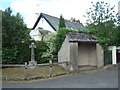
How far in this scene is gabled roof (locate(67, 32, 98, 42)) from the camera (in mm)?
23325

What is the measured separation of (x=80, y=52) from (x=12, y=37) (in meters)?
7.33

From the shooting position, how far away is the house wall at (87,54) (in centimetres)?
2686

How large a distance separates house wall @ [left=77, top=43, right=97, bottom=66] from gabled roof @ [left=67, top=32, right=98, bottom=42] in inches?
57.4

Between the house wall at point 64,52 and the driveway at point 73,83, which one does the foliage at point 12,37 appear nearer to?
the house wall at point 64,52

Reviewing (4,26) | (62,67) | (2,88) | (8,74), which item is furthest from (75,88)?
(4,26)

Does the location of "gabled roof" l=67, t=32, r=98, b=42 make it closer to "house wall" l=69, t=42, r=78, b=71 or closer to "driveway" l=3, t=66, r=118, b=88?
"house wall" l=69, t=42, r=78, b=71

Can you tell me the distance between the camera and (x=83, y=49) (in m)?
27.3

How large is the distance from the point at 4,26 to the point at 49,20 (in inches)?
957

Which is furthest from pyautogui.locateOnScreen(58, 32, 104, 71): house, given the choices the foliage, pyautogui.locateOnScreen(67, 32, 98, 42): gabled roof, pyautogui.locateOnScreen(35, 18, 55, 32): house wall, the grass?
pyautogui.locateOnScreen(35, 18, 55, 32): house wall

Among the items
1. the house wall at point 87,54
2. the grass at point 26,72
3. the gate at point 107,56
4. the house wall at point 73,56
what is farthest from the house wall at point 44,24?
the grass at point 26,72

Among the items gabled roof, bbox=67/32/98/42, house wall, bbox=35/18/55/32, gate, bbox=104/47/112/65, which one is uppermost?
house wall, bbox=35/18/55/32

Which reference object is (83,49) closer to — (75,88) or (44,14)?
(75,88)

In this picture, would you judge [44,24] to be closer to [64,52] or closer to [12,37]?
[64,52]

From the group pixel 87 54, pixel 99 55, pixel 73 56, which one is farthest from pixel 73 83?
pixel 87 54
